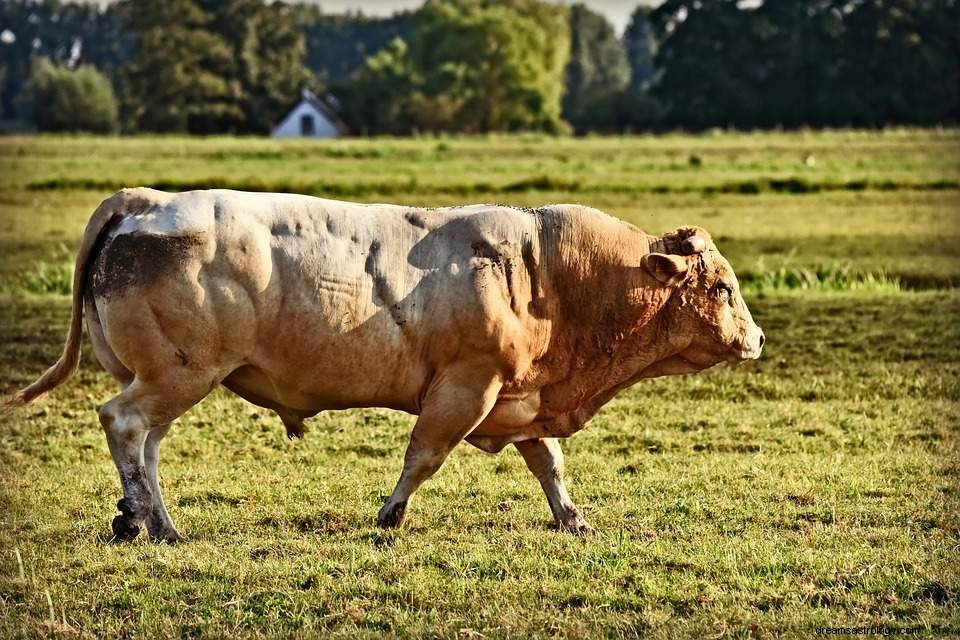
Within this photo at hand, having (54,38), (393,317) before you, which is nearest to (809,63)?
(54,38)

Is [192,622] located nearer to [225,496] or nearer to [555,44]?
[225,496]

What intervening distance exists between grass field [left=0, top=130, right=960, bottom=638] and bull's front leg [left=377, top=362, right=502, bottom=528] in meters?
0.47

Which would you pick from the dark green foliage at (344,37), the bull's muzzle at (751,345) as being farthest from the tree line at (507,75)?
the bull's muzzle at (751,345)

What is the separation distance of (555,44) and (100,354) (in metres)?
94.5

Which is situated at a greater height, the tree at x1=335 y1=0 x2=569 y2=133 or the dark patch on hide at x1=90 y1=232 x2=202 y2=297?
the dark patch on hide at x1=90 y1=232 x2=202 y2=297

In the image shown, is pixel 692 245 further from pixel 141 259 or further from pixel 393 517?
pixel 141 259

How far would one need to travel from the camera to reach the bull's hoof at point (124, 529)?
8.66m

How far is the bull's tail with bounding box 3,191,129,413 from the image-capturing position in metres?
8.84

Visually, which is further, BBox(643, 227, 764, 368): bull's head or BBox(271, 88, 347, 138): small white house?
BBox(271, 88, 347, 138): small white house

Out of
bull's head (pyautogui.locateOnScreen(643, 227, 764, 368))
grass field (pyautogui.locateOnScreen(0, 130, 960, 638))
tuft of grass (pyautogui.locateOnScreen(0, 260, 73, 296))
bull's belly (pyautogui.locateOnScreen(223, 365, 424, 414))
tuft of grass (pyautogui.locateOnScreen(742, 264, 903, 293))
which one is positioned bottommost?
tuft of grass (pyautogui.locateOnScreen(0, 260, 73, 296))

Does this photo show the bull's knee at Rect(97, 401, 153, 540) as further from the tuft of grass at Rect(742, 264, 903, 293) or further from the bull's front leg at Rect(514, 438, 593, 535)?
the tuft of grass at Rect(742, 264, 903, 293)

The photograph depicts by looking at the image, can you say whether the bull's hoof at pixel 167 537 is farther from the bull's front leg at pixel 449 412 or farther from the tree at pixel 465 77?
the tree at pixel 465 77

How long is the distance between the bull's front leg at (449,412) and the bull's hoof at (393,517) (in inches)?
7.6

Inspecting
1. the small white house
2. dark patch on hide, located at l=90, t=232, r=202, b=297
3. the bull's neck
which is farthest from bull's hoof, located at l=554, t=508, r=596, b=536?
the small white house
